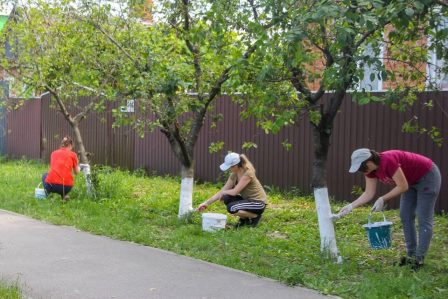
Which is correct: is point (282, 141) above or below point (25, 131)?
above

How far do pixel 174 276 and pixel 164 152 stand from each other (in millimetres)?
8754

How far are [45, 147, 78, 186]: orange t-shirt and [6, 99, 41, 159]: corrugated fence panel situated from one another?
9418mm

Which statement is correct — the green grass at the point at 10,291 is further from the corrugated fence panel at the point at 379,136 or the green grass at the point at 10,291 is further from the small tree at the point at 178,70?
the corrugated fence panel at the point at 379,136

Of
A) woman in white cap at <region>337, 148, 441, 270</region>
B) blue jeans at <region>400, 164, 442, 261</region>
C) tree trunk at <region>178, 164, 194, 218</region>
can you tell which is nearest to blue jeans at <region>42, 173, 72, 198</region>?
tree trunk at <region>178, 164, 194, 218</region>

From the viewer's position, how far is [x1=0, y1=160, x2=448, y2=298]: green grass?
5.72 meters

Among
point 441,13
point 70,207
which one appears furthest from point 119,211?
point 441,13

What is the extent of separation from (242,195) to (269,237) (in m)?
0.80

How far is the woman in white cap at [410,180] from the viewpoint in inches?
233

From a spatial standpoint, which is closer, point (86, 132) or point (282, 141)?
point (282, 141)

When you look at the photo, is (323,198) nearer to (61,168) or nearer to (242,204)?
(242,204)

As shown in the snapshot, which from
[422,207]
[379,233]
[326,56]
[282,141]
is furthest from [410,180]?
[282,141]

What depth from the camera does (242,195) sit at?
850 centimetres

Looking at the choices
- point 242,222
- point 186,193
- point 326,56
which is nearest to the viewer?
point 326,56

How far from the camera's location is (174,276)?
614 centimetres
